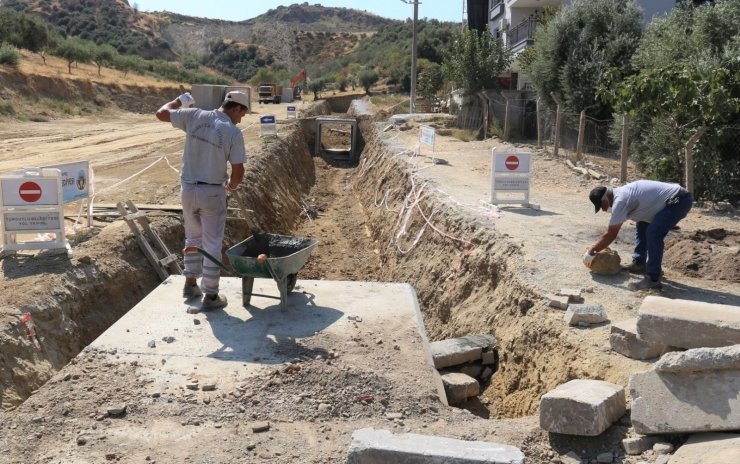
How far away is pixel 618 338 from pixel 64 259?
6.70 meters

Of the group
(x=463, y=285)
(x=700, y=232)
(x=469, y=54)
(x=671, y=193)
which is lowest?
(x=463, y=285)

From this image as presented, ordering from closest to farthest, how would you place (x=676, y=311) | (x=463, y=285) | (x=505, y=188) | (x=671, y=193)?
(x=676, y=311)
(x=671, y=193)
(x=463, y=285)
(x=505, y=188)

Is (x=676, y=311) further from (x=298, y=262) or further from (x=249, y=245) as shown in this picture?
(x=249, y=245)

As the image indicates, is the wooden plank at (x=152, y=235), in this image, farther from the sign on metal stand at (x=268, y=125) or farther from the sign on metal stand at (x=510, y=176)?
the sign on metal stand at (x=268, y=125)

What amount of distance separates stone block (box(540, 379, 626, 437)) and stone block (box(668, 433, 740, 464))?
0.57 meters

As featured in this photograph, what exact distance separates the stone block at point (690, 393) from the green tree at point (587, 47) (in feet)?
60.5

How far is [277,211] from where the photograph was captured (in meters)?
17.0

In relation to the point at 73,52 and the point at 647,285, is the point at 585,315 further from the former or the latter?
the point at 73,52

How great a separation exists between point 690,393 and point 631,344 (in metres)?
1.36

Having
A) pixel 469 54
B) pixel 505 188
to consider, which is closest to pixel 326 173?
pixel 469 54

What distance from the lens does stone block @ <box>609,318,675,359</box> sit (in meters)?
5.83

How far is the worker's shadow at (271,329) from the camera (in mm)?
6465

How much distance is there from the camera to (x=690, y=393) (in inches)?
181

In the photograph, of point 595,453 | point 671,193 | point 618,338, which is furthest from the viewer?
point 671,193
